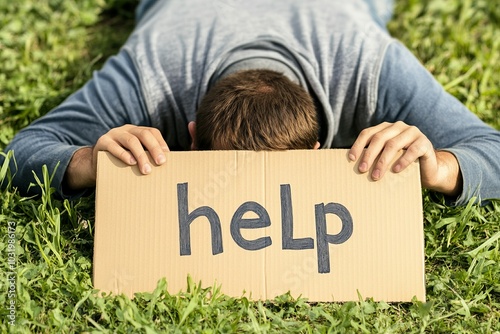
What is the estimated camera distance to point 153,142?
2010 millimetres

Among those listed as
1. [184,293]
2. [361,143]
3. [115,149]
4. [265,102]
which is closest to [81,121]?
[115,149]

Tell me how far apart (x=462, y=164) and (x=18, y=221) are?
144 centimetres

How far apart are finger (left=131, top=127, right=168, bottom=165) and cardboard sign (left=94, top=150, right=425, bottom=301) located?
32 mm

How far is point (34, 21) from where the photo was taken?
3.45m

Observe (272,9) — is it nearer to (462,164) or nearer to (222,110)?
(222,110)

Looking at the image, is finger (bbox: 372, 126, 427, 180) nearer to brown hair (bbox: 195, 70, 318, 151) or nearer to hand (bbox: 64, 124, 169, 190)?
brown hair (bbox: 195, 70, 318, 151)

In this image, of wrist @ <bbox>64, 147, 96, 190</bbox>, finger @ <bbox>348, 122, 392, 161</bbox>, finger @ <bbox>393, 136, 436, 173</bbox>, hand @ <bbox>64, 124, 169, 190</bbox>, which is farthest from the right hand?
finger @ <bbox>393, 136, 436, 173</bbox>

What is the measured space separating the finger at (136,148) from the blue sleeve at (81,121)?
278 millimetres

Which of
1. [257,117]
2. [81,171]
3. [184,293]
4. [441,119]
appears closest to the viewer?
[184,293]

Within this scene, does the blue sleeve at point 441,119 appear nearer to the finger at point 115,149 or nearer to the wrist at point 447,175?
the wrist at point 447,175

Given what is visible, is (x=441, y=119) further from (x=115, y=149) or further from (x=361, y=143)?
(x=115, y=149)

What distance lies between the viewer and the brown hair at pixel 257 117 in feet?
6.66

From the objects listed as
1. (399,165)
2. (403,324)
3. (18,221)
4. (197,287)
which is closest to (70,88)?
(18,221)

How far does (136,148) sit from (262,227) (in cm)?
44
